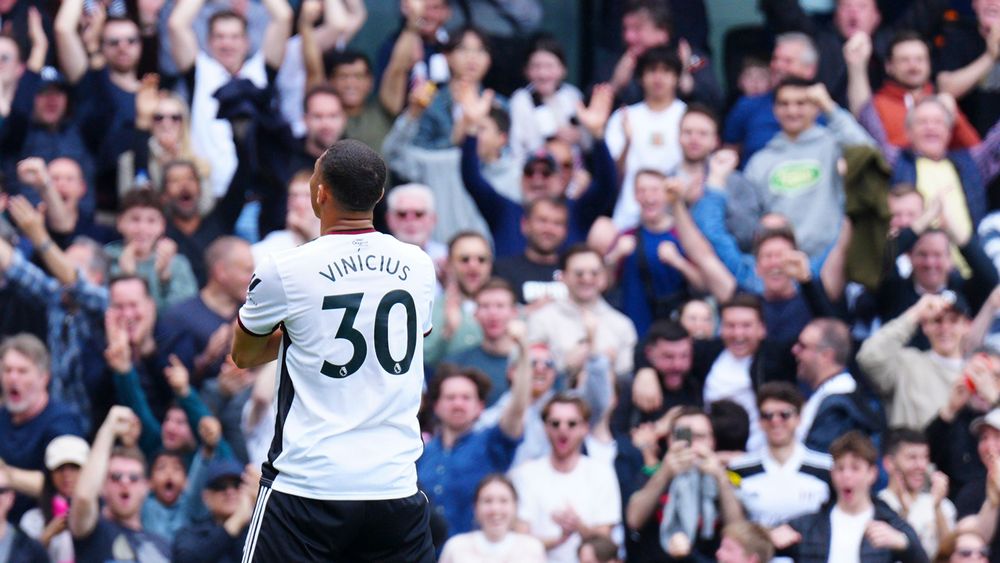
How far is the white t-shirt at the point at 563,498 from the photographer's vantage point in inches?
423

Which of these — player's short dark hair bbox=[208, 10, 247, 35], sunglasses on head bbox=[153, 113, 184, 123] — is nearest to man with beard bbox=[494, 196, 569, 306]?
sunglasses on head bbox=[153, 113, 184, 123]

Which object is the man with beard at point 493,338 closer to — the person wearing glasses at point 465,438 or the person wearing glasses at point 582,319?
the person wearing glasses at point 582,319

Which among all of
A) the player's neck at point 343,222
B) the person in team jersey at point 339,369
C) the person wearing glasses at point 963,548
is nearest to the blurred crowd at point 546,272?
the person wearing glasses at point 963,548

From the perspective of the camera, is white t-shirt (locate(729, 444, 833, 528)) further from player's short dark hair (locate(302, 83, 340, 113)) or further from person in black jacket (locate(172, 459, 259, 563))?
player's short dark hair (locate(302, 83, 340, 113))

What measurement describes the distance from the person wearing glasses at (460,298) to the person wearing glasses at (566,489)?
3.29 feet

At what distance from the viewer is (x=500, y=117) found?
13836mm

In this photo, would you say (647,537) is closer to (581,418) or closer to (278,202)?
(581,418)

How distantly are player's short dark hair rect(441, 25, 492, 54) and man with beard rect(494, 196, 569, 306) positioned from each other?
1.92 meters

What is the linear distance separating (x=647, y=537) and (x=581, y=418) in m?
0.72

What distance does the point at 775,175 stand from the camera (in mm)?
13133

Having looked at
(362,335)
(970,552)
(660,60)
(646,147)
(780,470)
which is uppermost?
(660,60)

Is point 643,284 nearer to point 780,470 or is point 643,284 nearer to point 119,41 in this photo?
point 780,470

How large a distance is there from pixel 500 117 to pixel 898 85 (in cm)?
285

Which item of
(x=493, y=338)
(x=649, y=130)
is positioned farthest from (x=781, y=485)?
(x=649, y=130)
